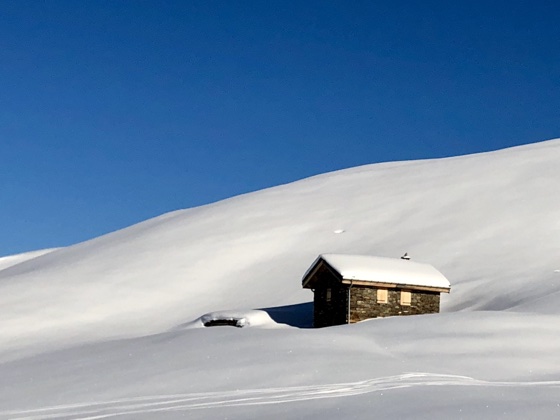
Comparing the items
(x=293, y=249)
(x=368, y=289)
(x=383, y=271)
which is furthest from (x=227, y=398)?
(x=293, y=249)

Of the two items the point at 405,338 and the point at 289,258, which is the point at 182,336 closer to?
the point at 405,338

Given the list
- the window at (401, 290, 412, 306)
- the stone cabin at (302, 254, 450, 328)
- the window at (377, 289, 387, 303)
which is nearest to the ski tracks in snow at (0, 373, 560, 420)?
the stone cabin at (302, 254, 450, 328)

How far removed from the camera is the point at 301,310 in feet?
129

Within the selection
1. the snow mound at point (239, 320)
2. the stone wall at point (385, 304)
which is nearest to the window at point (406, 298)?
the stone wall at point (385, 304)

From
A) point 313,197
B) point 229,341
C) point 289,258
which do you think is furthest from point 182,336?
point 313,197

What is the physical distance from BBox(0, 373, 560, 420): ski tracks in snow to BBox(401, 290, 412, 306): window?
17.3 metres

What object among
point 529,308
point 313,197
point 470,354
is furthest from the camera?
point 313,197

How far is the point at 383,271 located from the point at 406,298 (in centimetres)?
150

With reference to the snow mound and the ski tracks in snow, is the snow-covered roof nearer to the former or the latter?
the snow mound

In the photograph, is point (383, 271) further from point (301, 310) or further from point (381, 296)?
point (301, 310)

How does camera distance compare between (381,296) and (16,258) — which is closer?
(381,296)

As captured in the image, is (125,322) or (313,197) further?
(313,197)

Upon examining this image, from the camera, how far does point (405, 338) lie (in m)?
22.1

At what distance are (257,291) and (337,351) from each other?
81.7ft
